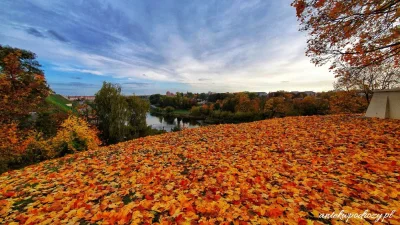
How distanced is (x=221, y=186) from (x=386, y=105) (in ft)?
28.9

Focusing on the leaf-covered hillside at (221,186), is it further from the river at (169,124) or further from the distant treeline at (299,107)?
the river at (169,124)

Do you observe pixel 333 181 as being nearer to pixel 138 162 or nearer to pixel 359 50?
pixel 138 162

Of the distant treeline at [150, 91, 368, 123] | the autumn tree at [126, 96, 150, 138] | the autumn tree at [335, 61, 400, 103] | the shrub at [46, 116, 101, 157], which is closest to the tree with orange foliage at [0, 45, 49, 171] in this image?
the shrub at [46, 116, 101, 157]

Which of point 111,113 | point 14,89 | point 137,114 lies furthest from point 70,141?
point 137,114

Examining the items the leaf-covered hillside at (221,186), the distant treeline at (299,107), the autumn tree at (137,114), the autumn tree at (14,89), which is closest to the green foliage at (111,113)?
the autumn tree at (137,114)

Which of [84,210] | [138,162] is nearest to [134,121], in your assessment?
[138,162]

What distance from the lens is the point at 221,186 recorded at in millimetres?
2834

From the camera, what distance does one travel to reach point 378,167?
9.98 ft

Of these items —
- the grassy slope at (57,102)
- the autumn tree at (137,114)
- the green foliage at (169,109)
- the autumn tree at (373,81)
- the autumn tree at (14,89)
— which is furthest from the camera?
the green foliage at (169,109)

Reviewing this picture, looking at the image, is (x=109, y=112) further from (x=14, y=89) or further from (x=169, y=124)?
(x=169, y=124)

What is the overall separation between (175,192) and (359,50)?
316 inches

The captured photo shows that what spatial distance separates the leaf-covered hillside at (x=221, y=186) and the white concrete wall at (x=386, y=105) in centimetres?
316

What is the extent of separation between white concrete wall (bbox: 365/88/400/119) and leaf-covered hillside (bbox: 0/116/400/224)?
3.16 metres

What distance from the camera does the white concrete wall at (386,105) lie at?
22.0 ft
